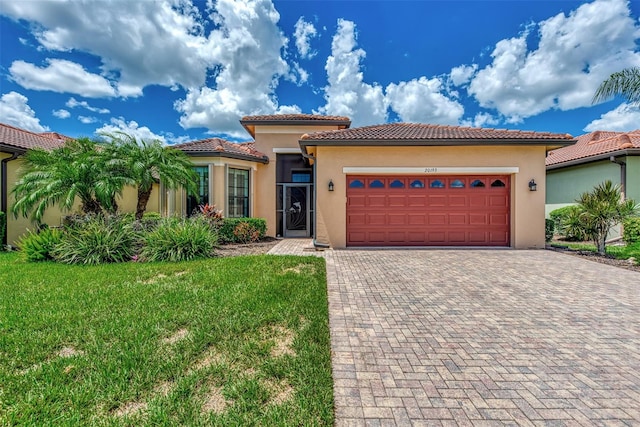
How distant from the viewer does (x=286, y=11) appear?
13.2 metres

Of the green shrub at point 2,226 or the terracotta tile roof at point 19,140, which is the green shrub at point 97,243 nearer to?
the green shrub at point 2,226

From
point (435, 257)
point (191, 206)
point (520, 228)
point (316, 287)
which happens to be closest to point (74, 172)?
point (191, 206)

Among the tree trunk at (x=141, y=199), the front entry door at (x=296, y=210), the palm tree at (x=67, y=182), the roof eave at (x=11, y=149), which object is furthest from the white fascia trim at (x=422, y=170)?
the roof eave at (x=11, y=149)

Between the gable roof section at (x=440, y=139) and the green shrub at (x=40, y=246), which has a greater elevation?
the gable roof section at (x=440, y=139)

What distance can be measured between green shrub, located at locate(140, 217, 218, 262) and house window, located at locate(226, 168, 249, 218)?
155 inches

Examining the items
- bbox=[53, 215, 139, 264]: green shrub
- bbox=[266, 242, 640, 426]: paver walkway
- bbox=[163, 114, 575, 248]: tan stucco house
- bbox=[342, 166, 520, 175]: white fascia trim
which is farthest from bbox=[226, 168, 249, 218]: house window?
bbox=[266, 242, 640, 426]: paver walkway

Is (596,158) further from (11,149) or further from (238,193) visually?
(11,149)

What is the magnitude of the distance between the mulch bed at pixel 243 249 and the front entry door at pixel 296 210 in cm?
241

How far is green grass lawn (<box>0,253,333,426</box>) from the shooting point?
2365 millimetres

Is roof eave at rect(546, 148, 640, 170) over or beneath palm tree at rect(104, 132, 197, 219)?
over

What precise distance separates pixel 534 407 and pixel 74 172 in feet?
40.4

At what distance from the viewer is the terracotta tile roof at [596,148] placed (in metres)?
12.7

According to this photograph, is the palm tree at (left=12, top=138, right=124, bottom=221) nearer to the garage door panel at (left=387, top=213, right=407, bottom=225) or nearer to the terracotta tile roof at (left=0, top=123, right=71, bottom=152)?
the terracotta tile roof at (left=0, top=123, right=71, bottom=152)

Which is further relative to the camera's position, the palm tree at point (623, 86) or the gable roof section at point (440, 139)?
the palm tree at point (623, 86)
